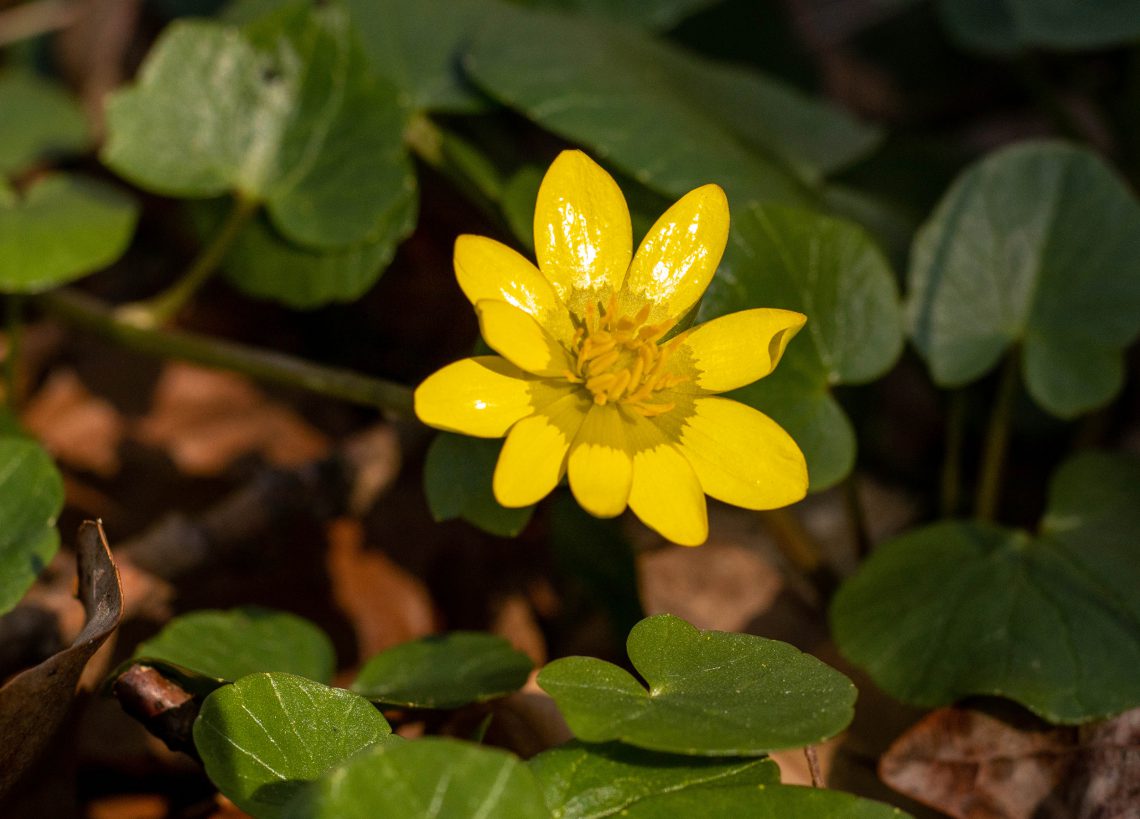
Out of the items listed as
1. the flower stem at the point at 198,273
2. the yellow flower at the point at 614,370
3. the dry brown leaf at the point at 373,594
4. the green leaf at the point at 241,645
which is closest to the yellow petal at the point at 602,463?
the yellow flower at the point at 614,370

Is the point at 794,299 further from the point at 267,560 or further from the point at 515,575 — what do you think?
the point at 267,560

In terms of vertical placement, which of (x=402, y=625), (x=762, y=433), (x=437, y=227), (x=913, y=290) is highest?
(x=762, y=433)

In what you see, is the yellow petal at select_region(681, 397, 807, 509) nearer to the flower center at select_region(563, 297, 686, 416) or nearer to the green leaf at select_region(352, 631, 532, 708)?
the flower center at select_region(563, 297, 686, 416)

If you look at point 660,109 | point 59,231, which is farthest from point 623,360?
point 59,231

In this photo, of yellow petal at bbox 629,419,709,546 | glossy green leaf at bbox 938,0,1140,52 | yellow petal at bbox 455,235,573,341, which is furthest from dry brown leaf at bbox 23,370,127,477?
glossy green leaf at bbox 938,0,1140,52

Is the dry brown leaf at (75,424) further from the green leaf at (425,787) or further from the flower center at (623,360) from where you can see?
the green leaf at (425,787)

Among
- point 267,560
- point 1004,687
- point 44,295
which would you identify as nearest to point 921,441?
point 1004,687

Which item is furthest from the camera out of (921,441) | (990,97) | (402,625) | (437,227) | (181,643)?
(990,97)
